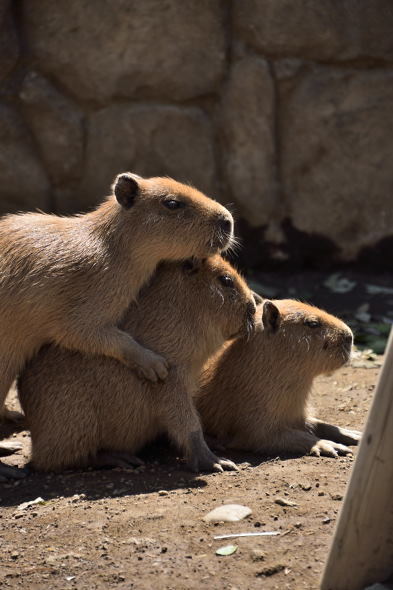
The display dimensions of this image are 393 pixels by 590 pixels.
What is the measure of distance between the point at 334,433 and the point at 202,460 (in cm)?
91

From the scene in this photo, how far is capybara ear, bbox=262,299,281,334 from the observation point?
5.02 meters

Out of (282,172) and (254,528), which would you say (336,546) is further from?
(282,172)

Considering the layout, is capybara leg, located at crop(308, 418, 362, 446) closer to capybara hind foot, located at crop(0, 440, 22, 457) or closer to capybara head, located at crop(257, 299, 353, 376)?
capybara head, located at crop(257, 299, 353, 376)

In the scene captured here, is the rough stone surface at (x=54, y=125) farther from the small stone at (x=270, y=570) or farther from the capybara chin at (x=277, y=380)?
the small stone at (x=270, y=570)

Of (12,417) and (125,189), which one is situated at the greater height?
(125,189)

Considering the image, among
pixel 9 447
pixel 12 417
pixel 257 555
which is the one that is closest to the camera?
pixel 257 555

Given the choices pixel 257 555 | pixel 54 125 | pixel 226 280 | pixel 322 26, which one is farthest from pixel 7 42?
pixel 257 555

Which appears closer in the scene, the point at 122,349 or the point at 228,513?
the point at 228,513

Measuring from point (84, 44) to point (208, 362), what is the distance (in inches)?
138

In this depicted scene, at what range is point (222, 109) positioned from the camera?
25.7 ft

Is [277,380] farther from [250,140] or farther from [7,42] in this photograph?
[7,42]

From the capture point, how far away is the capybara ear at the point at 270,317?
16.5 feet

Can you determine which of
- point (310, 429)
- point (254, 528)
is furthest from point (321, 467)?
point (254, 528)

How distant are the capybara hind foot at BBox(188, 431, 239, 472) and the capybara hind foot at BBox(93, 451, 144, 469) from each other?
0.33 m
